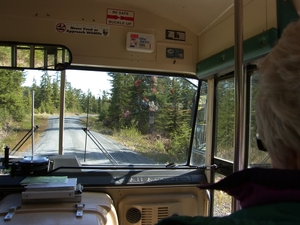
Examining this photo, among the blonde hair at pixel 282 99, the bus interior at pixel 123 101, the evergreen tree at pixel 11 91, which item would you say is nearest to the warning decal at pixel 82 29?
the bus interior at pixel 123 101

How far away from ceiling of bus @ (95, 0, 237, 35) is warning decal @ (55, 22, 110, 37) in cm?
27

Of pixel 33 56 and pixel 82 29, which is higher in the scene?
pixel 82 29

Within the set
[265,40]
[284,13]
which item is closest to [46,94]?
[265,40]

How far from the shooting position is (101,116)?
8.25 ft

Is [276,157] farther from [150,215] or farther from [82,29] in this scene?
[82,29]

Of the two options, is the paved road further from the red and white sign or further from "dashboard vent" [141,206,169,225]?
the red and white sign

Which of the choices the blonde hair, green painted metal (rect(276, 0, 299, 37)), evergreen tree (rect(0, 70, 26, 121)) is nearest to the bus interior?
evergreen tree (rect(0, 70, 26, 121))

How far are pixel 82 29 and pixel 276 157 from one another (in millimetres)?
2114

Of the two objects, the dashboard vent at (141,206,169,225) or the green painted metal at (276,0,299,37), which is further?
the dashboard vent at (141,206,169,225)

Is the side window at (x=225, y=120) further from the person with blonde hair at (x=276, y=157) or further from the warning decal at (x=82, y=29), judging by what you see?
the person with blonde hair at (x=276, y=157)

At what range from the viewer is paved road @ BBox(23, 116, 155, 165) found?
2418mm

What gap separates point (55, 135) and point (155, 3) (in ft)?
4.89

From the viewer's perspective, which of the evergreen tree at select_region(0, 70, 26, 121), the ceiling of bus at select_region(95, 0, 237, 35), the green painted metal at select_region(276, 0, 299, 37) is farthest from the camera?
the evergreen tree at select_region(0, 70, 26, 121)

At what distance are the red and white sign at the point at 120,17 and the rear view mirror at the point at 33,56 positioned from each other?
48 centimetres
